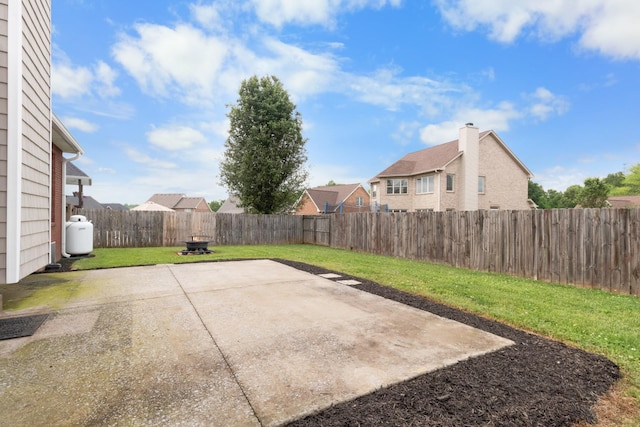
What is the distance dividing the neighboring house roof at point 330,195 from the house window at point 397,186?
9320 mm

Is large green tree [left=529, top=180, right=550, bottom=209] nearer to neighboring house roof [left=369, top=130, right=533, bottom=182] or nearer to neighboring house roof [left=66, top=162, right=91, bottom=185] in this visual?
neighboring house roof [left=369, top=130, right=533, bottom=182]

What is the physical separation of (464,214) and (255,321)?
7.41m

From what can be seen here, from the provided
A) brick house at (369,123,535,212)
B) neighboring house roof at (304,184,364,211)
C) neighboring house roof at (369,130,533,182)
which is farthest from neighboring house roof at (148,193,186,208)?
brick house at (369,123,535,212)

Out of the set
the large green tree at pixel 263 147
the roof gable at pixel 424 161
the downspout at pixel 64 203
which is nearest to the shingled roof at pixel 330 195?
the roof gable at pixel 424 161

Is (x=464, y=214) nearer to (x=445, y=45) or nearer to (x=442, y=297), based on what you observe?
(x=442, y=297)

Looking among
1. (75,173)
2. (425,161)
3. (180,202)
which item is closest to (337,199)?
(425,161)

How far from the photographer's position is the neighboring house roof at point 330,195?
3488 centimetres

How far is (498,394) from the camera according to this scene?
2.23 meters

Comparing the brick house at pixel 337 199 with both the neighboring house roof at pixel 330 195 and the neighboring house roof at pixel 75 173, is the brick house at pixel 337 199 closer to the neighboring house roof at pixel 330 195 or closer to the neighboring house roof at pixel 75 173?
the neighboring house roof at pixel 330 195

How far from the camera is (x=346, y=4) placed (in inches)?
445

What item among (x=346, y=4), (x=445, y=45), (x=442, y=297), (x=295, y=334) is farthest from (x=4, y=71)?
(x=445, y=45)

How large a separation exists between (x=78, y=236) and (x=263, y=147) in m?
10.4

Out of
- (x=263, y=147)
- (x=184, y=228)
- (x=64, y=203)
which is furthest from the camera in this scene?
(x=263, y=147)

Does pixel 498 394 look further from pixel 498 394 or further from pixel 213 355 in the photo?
pixel 213 355
